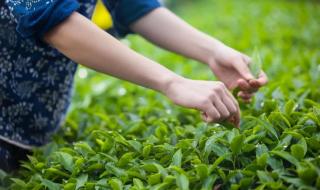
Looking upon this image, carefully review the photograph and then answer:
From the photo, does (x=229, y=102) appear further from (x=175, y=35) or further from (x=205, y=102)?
(x=175, y=35)

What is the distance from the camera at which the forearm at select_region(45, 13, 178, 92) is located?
1.72 m

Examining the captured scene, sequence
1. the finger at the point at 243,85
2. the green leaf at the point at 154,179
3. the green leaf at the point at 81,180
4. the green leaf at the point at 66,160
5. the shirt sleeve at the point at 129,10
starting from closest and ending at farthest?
the green leaf at the point at 154,179 < the green leaf at the point at 81,180 < the green leaf at the point at 66,160 < the finger at the point at 243,85 < the shirt sleeve at the point at 129,10

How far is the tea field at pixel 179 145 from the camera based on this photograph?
1.62 metres

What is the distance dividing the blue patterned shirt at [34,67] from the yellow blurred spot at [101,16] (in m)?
0.04

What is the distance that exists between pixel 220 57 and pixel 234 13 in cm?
356

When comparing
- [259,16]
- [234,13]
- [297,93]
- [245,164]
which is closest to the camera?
[245,164]

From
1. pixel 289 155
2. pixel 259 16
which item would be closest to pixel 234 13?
pixel 259 16

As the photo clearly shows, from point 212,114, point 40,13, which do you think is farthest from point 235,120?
point 40,13

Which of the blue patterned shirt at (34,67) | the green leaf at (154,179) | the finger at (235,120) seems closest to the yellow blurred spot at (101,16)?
the blue patterned shirt at (34,67)

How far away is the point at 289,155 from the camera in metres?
1.61

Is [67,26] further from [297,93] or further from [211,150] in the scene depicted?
[297,93]

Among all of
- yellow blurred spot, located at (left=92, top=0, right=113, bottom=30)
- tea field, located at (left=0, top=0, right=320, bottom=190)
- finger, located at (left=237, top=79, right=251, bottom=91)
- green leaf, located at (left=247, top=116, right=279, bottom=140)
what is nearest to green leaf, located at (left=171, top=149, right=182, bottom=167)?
tea field, located at (left=0, top=0, right=320, bottom=190)

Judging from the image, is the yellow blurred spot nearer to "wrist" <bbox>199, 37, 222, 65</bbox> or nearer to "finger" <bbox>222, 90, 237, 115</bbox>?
"wrist" <bbox>199, 37, 222, 65</bbox>

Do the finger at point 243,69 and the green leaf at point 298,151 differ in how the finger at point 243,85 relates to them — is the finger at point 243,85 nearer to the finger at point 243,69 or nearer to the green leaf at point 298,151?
the finger at point 243,69
